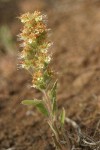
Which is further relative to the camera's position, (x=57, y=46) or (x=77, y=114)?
(x=57, y=46)

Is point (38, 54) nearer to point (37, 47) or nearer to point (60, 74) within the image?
point (37, 47)

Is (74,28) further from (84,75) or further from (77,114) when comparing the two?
(77,114)

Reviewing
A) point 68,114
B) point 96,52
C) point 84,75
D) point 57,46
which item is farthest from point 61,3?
point 68,114

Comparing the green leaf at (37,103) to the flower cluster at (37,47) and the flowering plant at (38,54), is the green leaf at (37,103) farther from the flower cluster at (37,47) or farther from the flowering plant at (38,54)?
the flower cluster at (37,47)

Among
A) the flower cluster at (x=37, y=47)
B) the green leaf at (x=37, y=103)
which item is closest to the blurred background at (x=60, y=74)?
the green leaf at (x=37, y=103)

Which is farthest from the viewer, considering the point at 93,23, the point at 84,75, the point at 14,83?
the point at 93,23

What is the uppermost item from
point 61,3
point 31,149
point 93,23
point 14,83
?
point 61,3
